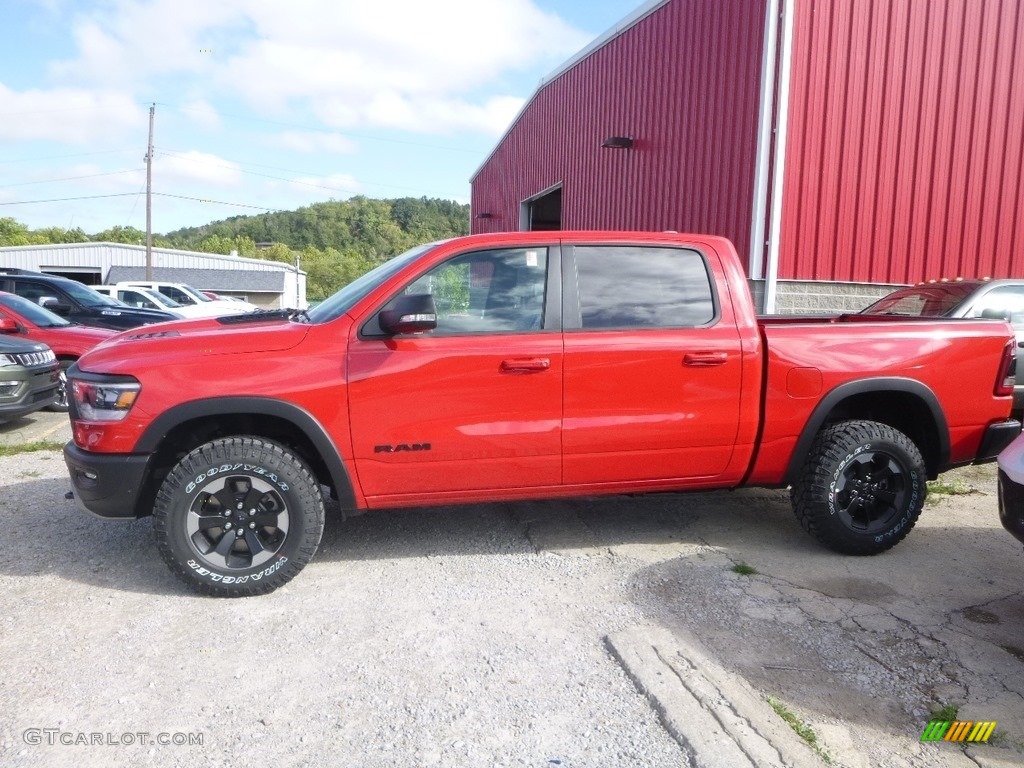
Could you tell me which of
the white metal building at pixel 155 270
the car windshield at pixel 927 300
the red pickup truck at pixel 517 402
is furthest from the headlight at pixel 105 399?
the white metal building at pixel 155 270

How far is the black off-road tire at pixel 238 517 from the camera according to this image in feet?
11.6

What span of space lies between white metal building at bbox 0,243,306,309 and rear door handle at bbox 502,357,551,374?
2257 inches

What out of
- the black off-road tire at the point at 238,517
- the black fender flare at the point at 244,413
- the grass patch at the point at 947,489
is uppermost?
the black fender flare at the point at 244,413

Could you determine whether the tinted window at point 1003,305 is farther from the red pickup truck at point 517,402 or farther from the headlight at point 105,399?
the headlight at point 105,399

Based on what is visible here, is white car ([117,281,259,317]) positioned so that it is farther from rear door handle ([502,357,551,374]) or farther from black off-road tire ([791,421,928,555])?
black off-road tire ([791,421,928,555])

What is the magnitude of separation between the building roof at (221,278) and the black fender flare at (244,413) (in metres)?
58.0

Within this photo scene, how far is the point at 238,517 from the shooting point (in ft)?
12.0

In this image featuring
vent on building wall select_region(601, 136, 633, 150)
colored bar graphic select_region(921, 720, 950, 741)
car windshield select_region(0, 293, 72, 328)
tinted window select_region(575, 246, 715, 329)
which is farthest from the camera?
vent on building wall select_region(601, 136, 633, 150)

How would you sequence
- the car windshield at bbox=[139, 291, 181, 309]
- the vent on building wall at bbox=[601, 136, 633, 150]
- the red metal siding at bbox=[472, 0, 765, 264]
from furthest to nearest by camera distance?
the car windshield at bbox=[139, 291, 181, 309] < the vent on building wall at bbox=[601, 136, 633, 150] < the red metal siding at bbox=[472, 0, 765, 264]

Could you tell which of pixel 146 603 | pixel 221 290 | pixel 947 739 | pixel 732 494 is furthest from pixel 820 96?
pixel 221 290

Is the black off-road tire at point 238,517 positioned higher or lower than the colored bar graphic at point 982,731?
higher

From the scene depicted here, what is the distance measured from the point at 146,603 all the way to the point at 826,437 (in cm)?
359

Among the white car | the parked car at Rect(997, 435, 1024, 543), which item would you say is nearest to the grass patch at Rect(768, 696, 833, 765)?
the parked car at Rect(997, 435, 1024, 543)

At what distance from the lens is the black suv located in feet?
34.5
